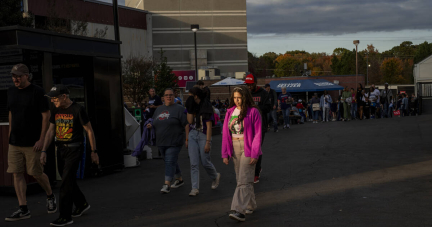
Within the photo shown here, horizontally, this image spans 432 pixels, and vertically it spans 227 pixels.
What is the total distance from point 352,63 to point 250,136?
278 ft

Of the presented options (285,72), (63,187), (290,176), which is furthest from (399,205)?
(285,72)

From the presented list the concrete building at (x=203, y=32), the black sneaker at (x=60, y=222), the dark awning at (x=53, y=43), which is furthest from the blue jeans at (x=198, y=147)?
the concrete building at (x=203, y=32)

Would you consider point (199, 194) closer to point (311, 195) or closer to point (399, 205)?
point (311, 195)

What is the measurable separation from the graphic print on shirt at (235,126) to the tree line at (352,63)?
78.8 meters

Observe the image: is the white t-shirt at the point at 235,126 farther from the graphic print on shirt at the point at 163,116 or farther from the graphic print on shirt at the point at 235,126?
the graphic print on shirt at the point at 163,116

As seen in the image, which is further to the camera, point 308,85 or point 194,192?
point 308,85

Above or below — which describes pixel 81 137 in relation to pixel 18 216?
above

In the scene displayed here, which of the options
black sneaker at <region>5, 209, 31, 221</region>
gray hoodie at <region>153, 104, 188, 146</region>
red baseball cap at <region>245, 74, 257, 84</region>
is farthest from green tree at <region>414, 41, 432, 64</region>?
black sneaker at <region>5, 209, 31, 221</region>

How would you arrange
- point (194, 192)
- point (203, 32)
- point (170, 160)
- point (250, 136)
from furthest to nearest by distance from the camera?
1. point (203, 32)
2. point (170, 160)
3. point (194, 192)
4. point (250, 136)

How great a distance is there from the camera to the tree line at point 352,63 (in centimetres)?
8885

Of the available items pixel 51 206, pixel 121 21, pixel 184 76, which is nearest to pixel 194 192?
pixel 51 206

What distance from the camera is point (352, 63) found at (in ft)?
285

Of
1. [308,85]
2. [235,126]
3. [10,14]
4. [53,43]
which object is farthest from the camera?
[308,85]

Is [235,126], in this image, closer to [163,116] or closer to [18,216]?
[163,116]
